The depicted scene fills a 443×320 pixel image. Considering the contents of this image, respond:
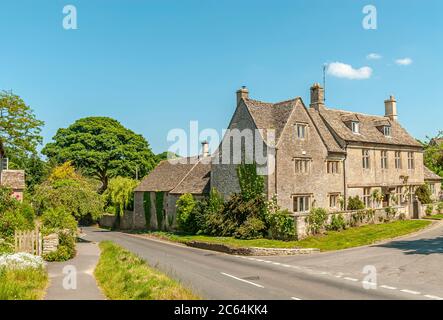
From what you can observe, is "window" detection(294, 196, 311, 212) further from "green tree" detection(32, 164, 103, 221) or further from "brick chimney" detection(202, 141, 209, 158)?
"brick chimney" detection(202, 141, 209, 158)

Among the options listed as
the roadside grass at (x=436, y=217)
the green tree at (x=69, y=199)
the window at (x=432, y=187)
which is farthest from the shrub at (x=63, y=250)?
the window at (x=432, y=187)

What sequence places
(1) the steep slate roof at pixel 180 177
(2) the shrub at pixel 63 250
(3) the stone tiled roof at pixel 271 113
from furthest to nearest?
1. (1) the steep slate roof at pixel 180 177
2. (3) the stone tiled roof at pixel 271 113
3. (2) the shrub at pixel 63 250

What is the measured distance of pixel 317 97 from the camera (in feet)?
148

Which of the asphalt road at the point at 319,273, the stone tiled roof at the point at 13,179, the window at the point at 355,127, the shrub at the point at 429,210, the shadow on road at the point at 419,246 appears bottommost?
the asphalt road at the point at 319,273

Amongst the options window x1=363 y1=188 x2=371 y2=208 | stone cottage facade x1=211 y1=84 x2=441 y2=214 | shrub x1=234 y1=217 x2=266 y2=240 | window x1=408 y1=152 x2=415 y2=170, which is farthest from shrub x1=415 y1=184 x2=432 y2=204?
shrub x1=234 y1=217 x2=266 y2=240

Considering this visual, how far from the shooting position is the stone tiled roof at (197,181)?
1659 inches

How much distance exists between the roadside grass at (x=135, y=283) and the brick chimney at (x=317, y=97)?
30635 millimetres

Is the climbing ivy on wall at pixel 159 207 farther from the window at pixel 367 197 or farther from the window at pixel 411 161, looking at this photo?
the window at pixel 411 161

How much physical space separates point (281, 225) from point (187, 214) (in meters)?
11.2

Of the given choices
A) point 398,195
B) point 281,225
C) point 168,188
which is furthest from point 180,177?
point 398,195

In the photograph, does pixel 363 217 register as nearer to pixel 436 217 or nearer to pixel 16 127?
pixel 436 217
